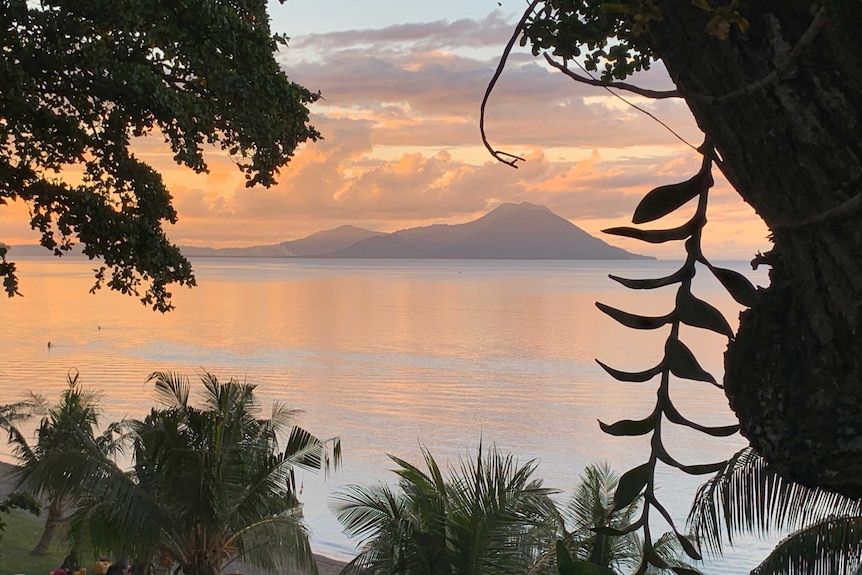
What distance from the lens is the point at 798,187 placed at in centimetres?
102

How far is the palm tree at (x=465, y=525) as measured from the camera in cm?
985

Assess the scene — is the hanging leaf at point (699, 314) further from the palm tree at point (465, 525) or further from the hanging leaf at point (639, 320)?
the palm tree at point (465, 525)

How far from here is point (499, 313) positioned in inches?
3642

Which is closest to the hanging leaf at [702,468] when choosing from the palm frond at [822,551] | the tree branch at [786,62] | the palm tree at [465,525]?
the tree branch at [786,62]

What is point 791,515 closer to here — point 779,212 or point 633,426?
point 633,426

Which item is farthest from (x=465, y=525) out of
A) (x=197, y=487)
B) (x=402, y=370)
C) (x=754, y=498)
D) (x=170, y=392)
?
(x=402, y=370)

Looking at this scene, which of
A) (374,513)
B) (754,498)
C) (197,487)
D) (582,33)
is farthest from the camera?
(197,487)

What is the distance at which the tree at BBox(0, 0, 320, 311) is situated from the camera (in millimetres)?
6586

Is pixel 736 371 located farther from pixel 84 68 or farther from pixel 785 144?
pixel 84 68

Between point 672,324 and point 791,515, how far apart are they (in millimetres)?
9757

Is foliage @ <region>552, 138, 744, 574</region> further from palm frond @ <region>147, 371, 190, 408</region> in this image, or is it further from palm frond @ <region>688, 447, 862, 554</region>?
palm frond @ <region>147, 371, 190, 408</region>

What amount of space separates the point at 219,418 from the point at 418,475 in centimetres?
301

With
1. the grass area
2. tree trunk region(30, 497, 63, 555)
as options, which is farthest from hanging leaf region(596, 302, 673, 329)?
tree trunk region(30, 497, 63, 555)

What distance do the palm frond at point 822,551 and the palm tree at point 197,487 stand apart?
610 centimetres
